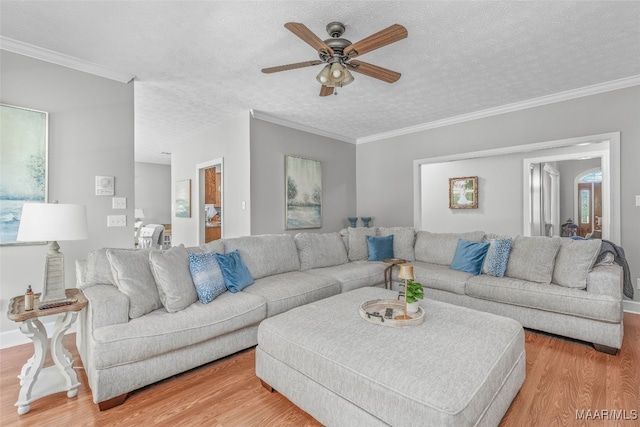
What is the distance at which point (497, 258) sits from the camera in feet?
10.5

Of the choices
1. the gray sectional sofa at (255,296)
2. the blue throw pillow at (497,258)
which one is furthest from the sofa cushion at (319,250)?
the blue throw pillow at (497,258)

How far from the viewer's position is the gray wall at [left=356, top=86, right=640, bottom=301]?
341 cm

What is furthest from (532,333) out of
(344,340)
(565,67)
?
(565,67)

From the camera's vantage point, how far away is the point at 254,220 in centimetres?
446

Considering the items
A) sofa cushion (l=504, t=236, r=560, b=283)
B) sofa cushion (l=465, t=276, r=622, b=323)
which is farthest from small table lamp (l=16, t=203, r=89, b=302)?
sofa cushion (l=504, t=236, r=560, b=283)

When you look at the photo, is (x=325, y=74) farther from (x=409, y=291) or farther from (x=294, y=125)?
(x=294, y=125)

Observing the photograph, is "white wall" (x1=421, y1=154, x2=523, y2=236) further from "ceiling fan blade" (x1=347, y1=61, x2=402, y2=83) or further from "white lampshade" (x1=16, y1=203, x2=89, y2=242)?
"white lampshade" (x1=16, y1=203, x2=89, y2=242)

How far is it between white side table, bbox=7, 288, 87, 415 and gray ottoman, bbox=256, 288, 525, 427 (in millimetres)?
1171

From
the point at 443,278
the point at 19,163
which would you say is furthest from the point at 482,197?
the point at 19,163

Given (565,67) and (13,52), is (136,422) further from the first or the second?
(565,67)

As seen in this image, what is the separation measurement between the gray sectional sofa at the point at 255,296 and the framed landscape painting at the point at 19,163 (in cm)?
87

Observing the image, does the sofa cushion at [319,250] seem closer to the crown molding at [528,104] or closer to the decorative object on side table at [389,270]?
the decorative object on side table at [389,270]

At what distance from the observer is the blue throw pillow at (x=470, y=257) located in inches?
132

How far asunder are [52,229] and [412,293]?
228 cm
